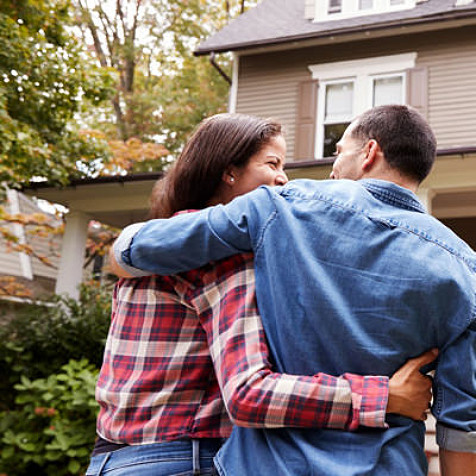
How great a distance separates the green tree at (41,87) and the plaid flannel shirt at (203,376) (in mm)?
6664

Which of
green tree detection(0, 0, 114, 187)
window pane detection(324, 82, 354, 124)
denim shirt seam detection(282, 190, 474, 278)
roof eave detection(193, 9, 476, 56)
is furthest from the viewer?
window pane detection(324, 82, 354, 124)

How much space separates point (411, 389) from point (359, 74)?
34.7 ft

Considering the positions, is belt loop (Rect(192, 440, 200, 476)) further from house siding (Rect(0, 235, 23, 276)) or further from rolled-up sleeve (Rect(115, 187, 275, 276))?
house siding (Rect(0, 235, 23, 276))

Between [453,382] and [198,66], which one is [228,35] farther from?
[453,382]

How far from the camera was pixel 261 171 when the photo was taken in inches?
74.4

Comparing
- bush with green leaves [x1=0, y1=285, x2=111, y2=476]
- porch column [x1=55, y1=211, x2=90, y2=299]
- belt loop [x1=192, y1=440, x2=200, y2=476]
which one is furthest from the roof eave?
belt loop [x1=192, y1=440, x2=200, y2=476]

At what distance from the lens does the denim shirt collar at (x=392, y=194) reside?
5.08 feet

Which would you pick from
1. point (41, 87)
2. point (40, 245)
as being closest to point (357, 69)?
point (41, 87)

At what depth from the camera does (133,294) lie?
170cm

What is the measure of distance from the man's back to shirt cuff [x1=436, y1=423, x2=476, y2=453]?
3 cm

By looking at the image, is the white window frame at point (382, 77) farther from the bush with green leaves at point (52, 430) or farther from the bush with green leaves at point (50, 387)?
the bush with green leaves at point (52, 430)

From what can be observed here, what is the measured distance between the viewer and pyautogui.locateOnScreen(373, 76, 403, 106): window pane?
36.0 feet

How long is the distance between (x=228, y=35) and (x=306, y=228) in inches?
459

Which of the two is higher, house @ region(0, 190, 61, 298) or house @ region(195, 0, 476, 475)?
house @ region(195, 0, 476, 475)
